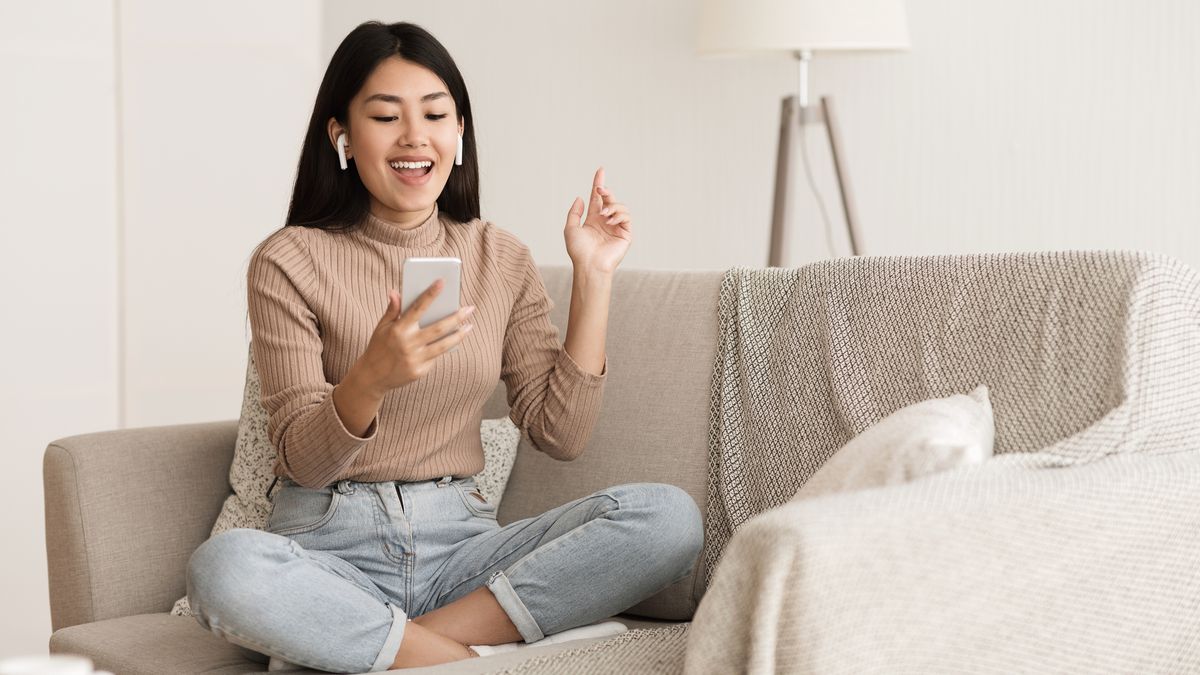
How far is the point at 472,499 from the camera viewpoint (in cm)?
185

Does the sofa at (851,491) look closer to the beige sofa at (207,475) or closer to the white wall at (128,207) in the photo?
the beige sofa at (207,475)

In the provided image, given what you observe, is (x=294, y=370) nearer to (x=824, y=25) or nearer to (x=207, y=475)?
(x=207, y=475)

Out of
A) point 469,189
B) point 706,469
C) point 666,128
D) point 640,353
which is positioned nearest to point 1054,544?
point 706,469

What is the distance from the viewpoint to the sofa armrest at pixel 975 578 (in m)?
1.20

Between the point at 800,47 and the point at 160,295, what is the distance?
161cm

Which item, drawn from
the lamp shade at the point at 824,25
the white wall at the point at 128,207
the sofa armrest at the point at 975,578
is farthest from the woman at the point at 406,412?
the white wall at the point at 128,207

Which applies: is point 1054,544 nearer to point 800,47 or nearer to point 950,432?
point 950,432

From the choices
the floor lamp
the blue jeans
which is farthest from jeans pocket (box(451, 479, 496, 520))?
the floor lamp

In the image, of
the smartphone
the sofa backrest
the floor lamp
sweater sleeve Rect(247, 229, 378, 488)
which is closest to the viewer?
the smartphone

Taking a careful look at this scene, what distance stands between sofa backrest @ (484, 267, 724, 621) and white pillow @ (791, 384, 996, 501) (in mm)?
465

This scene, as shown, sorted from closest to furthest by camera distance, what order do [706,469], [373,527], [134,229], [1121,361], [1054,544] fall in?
[1054,544] < [1121,361] < [373,527] < [706,469] < [134,229]

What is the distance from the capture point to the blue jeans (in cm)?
152

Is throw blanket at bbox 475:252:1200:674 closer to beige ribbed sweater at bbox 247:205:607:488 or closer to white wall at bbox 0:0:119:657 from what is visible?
beige ribbed sweater at bbox 247:205:607:488

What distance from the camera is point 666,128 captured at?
3482 millimetres
